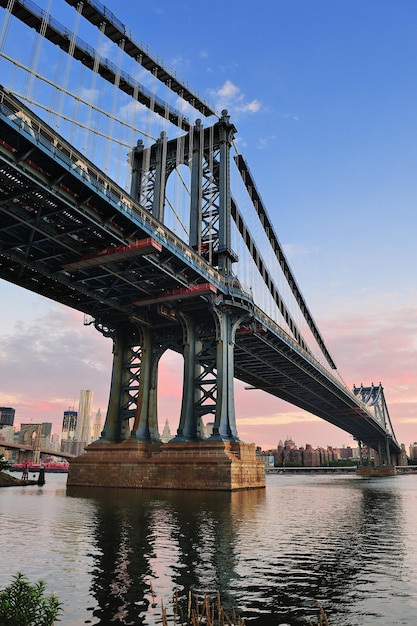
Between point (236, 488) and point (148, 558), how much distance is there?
102 ft

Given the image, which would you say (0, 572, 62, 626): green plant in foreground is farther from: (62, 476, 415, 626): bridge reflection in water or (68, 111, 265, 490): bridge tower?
(68, 111, 265, 490): bridge tower

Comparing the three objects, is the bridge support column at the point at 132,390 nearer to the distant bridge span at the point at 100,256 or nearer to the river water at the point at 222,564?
the distant bridge span at the point at 100,256

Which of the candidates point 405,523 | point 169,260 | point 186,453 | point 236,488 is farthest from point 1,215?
point 405,523

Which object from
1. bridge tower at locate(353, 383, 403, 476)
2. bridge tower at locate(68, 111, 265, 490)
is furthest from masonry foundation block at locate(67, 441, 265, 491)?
bridge tower at locate(353, 383, 403, 476)

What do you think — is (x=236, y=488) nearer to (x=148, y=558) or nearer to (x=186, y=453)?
(x=186, y=453)

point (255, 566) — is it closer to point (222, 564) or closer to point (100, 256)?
point (222, 564)

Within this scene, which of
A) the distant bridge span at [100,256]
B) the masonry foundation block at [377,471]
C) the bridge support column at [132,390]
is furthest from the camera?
the masonry foundation block at [377,471]

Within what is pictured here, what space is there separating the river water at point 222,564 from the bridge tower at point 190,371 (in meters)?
21.4

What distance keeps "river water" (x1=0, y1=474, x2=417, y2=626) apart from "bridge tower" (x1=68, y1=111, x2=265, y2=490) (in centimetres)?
2143

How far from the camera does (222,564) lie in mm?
13031

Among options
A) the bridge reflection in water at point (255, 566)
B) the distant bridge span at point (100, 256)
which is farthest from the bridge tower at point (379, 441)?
the bridge reflection in water at point (255, 566)

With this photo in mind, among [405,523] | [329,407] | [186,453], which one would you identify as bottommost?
[405,523]

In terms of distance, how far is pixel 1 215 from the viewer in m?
36.1

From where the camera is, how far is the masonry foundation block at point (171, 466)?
43531mm
